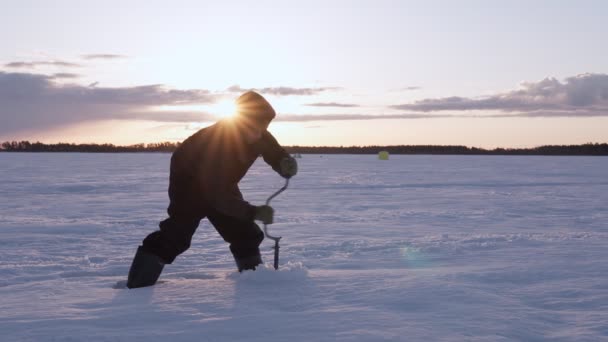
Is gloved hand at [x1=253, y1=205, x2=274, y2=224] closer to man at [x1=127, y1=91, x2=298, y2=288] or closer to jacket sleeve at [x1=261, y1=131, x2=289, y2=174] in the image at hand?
man at [x1=127, y1=91, x2=298, y2=288]

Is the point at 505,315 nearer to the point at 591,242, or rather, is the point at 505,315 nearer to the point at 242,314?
the point at 242,314

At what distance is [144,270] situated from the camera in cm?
376

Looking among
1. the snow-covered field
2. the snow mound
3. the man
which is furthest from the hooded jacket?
the snow-covered field

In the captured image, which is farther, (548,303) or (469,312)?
(548,303)

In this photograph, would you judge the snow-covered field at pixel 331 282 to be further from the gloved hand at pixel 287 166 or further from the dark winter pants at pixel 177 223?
the gloved hand at pixel 287 166

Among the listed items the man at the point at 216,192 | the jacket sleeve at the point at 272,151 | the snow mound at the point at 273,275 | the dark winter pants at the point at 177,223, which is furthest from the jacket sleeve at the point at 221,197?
the jacket sleeve at the point at 272,151

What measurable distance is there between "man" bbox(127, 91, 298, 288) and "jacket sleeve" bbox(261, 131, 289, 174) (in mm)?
56

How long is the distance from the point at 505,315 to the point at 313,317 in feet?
3.09

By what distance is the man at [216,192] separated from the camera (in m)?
3.73

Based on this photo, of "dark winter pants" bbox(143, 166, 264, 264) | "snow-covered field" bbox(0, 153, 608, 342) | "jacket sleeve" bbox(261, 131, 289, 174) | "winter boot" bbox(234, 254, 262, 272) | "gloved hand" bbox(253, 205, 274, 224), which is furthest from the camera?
"jacket sleeve" bbox(261, 131, 289, 174)

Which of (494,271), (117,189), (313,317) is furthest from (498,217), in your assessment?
(117,189)

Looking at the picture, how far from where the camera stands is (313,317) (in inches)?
113

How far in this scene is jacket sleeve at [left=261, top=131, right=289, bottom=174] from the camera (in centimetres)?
413

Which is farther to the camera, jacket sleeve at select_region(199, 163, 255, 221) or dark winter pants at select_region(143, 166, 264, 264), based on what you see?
dark winter pants at select_region(143, 166, 264, 264)
